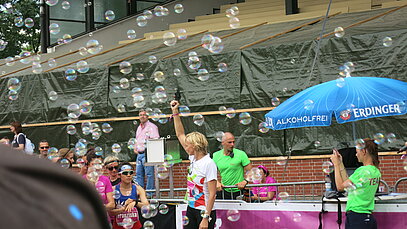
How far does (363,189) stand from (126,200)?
2.79 metres

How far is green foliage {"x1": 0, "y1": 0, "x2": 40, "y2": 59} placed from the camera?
30562 mm

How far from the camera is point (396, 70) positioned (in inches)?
472

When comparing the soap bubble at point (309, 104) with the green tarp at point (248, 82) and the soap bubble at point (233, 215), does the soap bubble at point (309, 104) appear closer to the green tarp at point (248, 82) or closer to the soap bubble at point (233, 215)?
the soap bubble at point (233, 215)

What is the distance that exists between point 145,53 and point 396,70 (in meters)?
6.59

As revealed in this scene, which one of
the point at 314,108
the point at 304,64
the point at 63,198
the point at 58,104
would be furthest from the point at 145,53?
the point at 63,198

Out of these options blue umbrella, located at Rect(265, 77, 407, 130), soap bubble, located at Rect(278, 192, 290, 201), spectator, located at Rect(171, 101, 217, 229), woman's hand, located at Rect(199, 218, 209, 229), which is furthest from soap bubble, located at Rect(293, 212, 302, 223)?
blue umbrella, located at Rect(265, 77, 407, 130)

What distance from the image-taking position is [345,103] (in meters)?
8.53

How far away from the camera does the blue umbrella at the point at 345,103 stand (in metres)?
8.20

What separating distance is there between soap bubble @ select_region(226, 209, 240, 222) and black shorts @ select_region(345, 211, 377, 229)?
158cm

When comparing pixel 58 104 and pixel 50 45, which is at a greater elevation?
pixel 50 45

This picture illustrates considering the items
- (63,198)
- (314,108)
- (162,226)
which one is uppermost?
(314,108)

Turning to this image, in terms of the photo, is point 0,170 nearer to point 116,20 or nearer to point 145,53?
point 145,53

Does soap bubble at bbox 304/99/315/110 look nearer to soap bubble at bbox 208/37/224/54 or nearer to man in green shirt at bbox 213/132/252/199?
man in green shirt at bbox 213/132/252/199

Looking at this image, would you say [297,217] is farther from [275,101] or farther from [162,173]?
[275,101]
